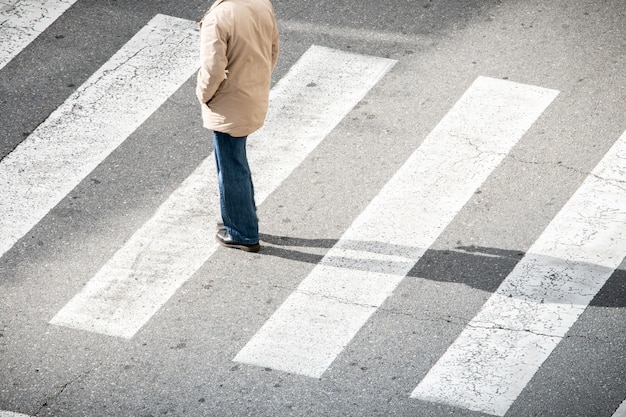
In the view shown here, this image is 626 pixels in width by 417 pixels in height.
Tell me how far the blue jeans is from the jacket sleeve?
488 mm

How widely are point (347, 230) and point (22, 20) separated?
426cm

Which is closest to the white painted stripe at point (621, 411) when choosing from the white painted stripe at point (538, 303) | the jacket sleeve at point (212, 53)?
the white painted stripe at point (538, 303)

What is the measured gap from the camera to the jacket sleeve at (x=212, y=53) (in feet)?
26.0

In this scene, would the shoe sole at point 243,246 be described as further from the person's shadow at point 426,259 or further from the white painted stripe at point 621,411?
the white painted stripe at point 621,411

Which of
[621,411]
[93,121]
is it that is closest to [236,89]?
[93,121]

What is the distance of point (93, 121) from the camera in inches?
397

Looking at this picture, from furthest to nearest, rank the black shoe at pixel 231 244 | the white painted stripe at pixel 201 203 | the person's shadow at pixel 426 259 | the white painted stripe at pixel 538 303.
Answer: the black shoe at pixel 231 244, the person's shadow at pixel 426 259, the white painted stripe at pixel 201 203, the white painted stripe at pixel 538 303

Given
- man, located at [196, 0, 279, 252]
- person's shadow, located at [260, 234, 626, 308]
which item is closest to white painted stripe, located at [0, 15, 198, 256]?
man, located at [196, 0, 279, 252]

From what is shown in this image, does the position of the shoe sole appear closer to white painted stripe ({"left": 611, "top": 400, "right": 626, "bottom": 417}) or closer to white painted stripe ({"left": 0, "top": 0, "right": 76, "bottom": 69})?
white painted stripe ({"left": 611, "top": 400, "right": 626, "bottom": 417})

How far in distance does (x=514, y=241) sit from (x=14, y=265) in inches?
142

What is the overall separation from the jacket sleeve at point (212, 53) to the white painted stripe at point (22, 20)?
11.2 ft

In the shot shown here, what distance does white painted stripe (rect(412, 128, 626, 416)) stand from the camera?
7562 millimetres

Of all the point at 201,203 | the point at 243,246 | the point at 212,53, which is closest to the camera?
the point at 212,53

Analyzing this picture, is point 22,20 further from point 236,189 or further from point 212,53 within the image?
point 212,53
